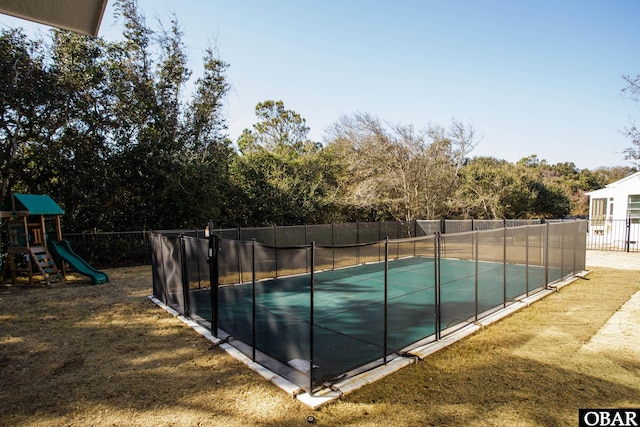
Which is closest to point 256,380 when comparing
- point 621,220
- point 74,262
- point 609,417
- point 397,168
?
point 609,417

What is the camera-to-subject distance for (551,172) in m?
44.2

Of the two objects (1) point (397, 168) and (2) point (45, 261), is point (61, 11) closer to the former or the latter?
(2) point (45, 261)

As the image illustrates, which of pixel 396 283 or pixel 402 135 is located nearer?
pixel 396 283

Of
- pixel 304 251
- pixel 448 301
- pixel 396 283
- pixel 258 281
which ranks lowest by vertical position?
pixel 396 283

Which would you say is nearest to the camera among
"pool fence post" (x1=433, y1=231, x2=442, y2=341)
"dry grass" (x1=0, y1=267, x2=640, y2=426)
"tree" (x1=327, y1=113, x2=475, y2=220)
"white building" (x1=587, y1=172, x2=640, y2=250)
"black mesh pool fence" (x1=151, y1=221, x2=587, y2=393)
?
"dry grass" (x1=0, y1=267, x2=640, y2=426)

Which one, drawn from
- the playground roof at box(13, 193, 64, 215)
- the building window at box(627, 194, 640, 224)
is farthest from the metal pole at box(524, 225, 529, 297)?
the building window at box(627, 194, 640, 224)

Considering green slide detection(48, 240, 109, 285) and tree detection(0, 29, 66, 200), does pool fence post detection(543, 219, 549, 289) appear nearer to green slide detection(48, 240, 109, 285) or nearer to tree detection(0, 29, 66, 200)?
green slide detection(48, 240, 109, 285)

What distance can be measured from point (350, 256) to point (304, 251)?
6.77 meters

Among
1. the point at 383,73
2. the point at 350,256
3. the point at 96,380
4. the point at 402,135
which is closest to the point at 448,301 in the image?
the point at 96,380

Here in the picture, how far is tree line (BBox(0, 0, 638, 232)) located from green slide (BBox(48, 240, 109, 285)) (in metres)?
2.25

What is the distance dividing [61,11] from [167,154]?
11.3 meters

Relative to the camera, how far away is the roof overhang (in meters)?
1.96

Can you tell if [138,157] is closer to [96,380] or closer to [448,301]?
[96,380]

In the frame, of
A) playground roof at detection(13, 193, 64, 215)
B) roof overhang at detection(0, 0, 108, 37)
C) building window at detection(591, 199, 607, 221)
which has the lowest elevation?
building window at detection(591, 199, 607, 221)
